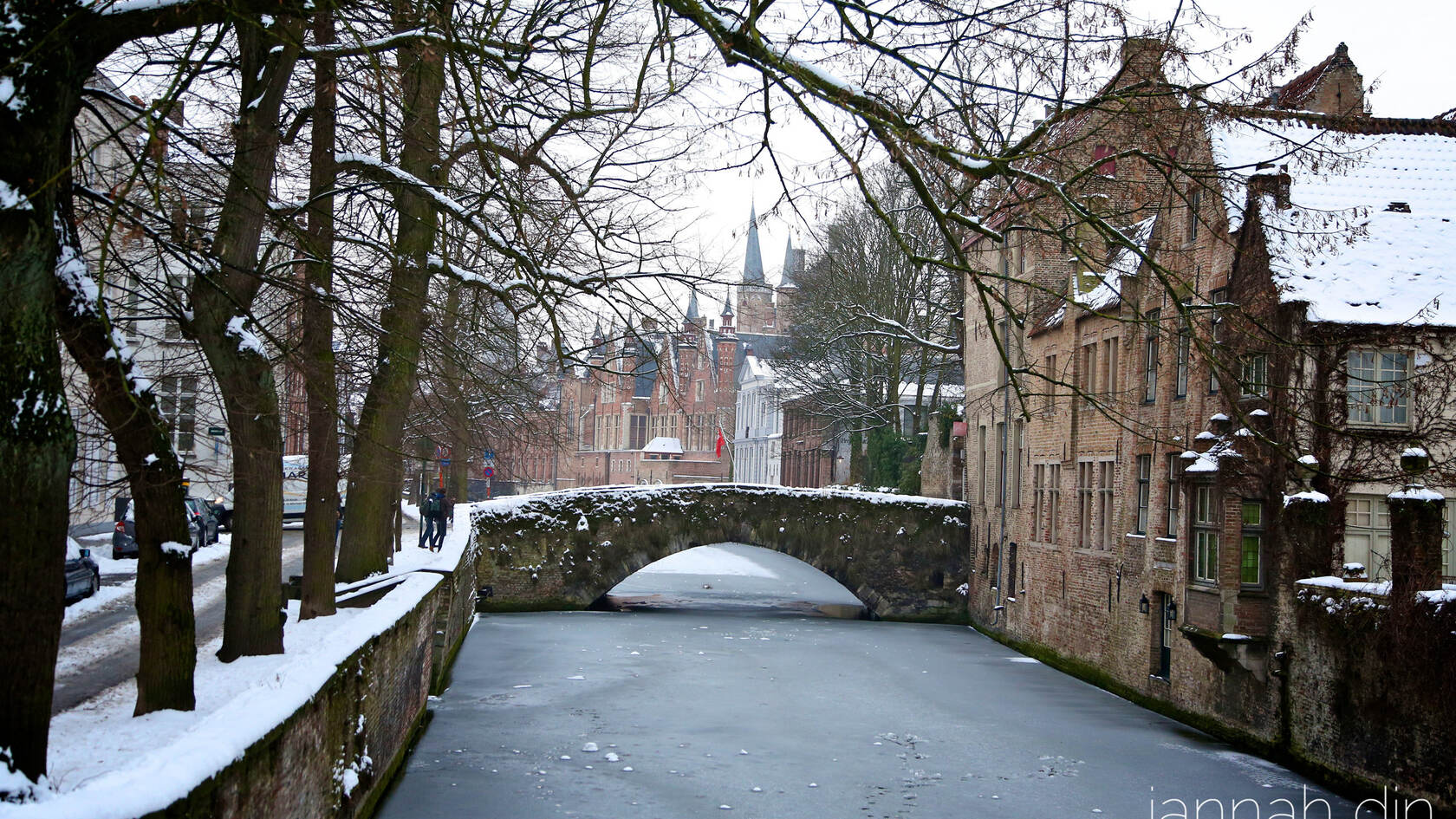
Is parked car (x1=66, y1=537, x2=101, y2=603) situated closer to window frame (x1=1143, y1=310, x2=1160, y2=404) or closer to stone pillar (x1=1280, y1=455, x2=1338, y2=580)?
stone pillar (x1=1280, y1=455, x2=1338, y2=580)

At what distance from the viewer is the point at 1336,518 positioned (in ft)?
56.0

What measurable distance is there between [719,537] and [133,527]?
50.1ft

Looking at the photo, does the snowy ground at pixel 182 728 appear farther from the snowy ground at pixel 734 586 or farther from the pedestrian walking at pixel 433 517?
the snowy ground at pixel 734 586

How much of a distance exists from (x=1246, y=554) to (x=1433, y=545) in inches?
140

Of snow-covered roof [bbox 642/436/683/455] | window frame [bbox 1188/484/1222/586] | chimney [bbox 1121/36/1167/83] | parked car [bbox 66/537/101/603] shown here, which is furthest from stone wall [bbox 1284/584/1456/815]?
snow-covered roof [bbox 642/436/683/455]

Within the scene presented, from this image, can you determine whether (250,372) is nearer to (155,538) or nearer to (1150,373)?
(155,538)

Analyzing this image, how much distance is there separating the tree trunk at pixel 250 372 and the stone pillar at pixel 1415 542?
11.1m

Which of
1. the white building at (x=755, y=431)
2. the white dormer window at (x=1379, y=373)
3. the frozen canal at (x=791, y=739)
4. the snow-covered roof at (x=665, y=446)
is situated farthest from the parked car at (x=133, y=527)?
the snow-covered roof at (x=665, y=446)

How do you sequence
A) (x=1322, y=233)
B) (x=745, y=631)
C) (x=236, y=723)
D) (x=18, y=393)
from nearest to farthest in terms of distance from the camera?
(x=18, y=393) < (x=236, y=723) < (x=1322, y=233) < (x=745, y=631)

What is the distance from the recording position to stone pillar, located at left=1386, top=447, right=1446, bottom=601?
A: 48.4ft

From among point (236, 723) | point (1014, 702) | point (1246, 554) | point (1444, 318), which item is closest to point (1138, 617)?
point (1014, 702)

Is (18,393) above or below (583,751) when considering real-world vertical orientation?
above

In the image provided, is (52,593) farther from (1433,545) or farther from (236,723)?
(1433,545)

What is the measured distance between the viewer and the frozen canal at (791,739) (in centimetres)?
1457
